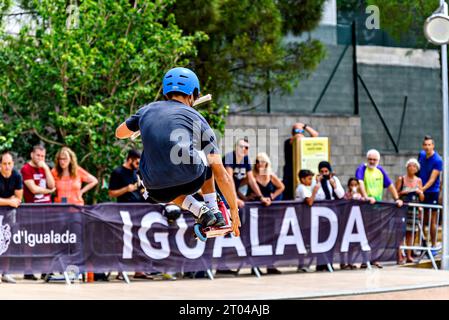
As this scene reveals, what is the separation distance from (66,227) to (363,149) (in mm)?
11865

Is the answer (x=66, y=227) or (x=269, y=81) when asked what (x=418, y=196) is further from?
(x=66, y=227)

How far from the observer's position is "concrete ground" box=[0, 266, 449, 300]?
41.5 ft

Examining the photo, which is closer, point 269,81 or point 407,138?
point 269,81

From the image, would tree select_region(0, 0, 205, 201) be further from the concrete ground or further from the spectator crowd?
the concrete ground

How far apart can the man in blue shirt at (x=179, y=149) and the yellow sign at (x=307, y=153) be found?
1108 cm

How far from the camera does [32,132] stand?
1780 centimetres

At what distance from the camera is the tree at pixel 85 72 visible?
17016 mm

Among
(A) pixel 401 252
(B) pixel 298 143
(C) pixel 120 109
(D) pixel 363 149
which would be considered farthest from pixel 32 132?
(D) pixel 363 149

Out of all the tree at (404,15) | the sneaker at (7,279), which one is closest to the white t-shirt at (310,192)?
the sneaker at (7,279)

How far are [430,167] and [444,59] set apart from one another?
2.51 m

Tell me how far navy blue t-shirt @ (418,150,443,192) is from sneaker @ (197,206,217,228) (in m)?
11.5

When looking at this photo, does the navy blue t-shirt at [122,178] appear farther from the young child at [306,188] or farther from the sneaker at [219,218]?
the sneaker at [219,218]

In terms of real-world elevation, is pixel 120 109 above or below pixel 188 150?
above

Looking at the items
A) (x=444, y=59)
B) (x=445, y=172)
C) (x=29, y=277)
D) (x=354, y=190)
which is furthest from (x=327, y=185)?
(x=29, y=277)
